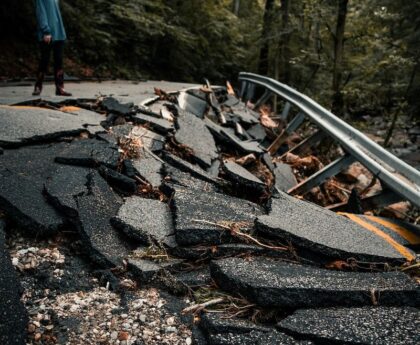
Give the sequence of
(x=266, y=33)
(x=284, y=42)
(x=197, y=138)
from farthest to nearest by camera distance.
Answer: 1. (x=284, y=42)
2. (x=266, y=33)
3. (x=197, y=138)

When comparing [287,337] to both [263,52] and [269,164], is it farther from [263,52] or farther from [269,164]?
[263,52]

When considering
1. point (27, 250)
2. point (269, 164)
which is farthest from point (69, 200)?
point (269, 164)

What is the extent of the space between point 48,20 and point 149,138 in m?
3.45

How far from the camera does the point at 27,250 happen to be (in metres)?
2.30

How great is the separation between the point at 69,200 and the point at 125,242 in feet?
1.69

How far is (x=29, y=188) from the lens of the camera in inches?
108

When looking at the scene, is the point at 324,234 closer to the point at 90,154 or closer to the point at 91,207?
the point at 91,207

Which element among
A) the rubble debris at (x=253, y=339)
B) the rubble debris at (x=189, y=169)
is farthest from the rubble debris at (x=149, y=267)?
the rubble debris at (x=189, y=169)

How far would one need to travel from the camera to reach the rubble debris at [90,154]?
129 inches

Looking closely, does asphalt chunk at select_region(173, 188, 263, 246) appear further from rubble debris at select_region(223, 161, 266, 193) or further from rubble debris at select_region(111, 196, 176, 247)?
rubble debris at select_region(223, 161, 266, 193)

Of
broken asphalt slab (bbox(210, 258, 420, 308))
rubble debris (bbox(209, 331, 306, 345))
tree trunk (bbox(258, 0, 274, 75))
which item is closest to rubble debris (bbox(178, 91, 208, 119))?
broken asphalt slab (bbox(210, 258, 420, 308))

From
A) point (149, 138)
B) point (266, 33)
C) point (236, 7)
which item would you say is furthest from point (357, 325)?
point (236, 7)

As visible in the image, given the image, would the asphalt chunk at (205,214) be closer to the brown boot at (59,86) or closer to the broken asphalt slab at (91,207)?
the broken asphalt slab at (91,207)

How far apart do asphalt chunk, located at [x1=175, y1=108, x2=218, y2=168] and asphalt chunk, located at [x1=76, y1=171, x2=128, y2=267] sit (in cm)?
145
